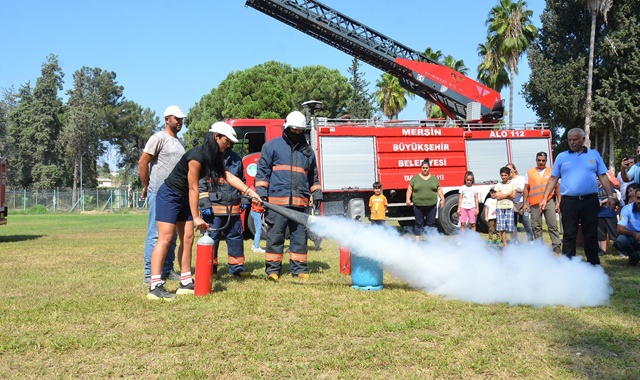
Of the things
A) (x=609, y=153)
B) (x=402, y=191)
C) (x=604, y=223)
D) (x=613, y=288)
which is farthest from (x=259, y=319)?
(x=609, y=153)

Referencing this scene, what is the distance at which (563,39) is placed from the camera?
Result: 32219mm

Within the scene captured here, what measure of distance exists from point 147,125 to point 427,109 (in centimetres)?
4329

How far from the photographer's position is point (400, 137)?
14234mm

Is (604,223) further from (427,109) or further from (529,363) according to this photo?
(427,109)

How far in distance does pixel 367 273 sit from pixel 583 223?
9.92ft

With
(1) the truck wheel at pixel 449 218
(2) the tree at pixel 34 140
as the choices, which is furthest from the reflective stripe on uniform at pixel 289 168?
(2) the tree at pixel 34 140

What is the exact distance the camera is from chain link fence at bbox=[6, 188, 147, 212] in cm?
3769

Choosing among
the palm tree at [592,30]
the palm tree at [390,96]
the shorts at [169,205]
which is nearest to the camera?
the shorts at [169,205]

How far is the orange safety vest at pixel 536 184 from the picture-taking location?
9.27 metres

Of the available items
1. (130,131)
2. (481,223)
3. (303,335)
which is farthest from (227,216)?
(130,131)

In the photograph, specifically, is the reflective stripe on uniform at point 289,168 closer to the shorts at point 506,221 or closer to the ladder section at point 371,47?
the shorts at point 506,221

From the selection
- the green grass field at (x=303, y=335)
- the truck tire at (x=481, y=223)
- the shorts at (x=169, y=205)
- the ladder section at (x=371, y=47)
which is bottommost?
the green grass field at (x=303, y=335)

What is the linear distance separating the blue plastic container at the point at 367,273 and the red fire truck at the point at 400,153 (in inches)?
263

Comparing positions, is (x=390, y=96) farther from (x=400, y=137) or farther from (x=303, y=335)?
(x=303, y=335)
